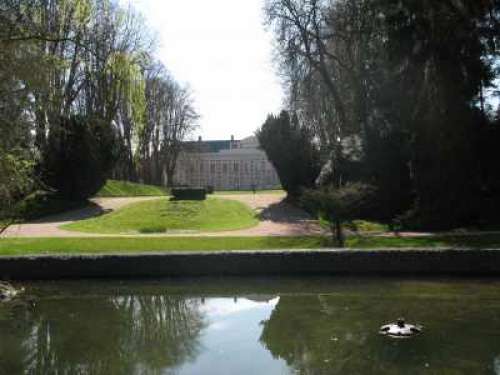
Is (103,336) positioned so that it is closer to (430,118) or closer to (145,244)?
(145,244)

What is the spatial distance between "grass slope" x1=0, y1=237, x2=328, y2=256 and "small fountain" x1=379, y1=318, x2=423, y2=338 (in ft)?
28.4

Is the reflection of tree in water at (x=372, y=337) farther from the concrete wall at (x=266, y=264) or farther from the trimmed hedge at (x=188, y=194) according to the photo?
the trimmed hedge at (x=188, y=194)


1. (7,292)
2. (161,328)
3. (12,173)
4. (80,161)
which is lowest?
(161,328)

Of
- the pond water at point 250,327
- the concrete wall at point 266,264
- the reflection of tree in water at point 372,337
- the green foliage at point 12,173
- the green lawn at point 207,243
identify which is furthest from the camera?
the green lawn at point 207,243

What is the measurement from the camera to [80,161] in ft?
110

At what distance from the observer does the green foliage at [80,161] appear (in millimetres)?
33031

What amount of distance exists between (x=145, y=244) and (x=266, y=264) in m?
4.97

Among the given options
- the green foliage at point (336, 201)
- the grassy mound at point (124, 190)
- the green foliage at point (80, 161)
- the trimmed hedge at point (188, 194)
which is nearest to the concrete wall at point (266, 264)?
the green foliage at point (336, 201)

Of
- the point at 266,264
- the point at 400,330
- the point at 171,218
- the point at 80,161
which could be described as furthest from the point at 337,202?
the point at 80,161

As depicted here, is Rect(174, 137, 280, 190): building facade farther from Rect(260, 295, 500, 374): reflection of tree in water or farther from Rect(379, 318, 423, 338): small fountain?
Rect(379, 318, 423, 338): small fountain

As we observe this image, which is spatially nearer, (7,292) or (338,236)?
(7,292)

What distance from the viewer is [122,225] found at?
27.3m

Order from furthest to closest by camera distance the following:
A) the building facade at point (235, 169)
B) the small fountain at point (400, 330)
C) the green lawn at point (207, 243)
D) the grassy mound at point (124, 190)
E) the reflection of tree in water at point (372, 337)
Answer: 1. the building facade at point (235, 169)
2. the grassy mound at point (124, 190)
3. the green lawn at point (207, 243)
4. the small fountain at point (400, 330)
5. the reflection of tree in water at point (372, 337)

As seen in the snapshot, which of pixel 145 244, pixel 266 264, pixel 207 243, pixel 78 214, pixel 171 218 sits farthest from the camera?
pixel 78 214
